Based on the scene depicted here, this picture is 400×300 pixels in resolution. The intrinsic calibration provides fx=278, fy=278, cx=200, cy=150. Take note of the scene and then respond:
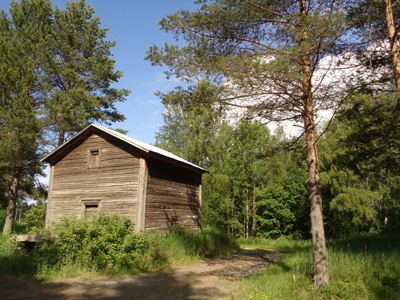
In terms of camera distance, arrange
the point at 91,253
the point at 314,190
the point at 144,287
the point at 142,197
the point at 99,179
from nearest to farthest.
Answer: the point at 314,190 < the point at 144,287 < the point at 91,253 < the point at 142,197 < the point at 99,179

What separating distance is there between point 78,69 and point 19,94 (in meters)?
5.38

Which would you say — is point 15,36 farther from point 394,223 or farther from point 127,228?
point 394,223

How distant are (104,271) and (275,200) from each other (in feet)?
58.8

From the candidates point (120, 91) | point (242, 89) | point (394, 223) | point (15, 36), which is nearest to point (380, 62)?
point (242, 89)

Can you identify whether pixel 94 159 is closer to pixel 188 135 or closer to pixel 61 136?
pixel 61 136

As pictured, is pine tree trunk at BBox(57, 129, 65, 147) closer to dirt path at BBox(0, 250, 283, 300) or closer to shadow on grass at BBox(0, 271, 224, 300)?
shadow on grass at BBox(0, 271, 224, 300)

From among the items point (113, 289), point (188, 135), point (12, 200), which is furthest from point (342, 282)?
point (188, 135)

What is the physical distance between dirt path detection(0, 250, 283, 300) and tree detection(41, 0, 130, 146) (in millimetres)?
14339

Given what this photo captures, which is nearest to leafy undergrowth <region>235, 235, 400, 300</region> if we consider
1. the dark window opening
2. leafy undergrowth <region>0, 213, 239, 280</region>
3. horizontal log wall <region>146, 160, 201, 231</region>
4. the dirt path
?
the dirt path

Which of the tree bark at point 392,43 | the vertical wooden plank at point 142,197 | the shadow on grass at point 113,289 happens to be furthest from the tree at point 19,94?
the tree bark at point 392,43

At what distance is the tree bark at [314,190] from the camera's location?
6691 mm

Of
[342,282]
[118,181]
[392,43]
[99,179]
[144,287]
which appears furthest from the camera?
[99,179]

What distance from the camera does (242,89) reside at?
312 inches

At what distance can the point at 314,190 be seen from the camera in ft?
23.9
